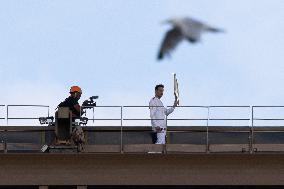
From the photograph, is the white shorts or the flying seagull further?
the white shorts

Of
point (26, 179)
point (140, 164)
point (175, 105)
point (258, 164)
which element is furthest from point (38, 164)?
point (258, 164)

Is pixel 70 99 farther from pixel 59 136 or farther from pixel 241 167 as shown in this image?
pixel 241 167

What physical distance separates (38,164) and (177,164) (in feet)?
12.2

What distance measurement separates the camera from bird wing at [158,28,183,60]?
677cm

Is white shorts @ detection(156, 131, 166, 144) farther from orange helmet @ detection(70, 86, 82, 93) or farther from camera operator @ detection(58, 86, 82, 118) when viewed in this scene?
orange helmet @ detection(70, 86, 82, 93)

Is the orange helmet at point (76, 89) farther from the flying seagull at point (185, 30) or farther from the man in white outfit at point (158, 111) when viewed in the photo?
the flying seagull at point (185, 30)

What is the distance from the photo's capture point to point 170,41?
23.3 ft

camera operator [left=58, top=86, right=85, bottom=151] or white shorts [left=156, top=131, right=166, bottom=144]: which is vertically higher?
camera operator [left=58, top=86, right=85, bottom=151]

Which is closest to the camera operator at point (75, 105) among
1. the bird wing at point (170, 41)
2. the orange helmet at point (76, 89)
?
the orange helmet at point (76, 89)

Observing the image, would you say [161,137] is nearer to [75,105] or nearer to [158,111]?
[158,111]

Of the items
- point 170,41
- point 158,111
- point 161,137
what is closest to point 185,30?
point 170,41

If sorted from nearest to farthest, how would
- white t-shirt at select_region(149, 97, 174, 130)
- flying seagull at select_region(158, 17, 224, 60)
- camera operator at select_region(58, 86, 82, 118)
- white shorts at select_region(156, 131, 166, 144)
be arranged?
flying seagull at select_region(158, 17, 224, 60), white t-shirt at select_region(149, 97, 174, 130), camera operator at select_region(58, 86, 82, 118), white shorts at select_region(156, 131, 166, 144)

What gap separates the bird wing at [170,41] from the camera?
6.77m

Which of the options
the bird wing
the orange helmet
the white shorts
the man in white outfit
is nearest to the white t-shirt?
the man in white outfit
